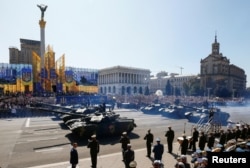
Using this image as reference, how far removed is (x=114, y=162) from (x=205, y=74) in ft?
346

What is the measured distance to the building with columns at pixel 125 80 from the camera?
11856 cm

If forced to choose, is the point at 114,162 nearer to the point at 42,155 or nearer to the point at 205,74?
the point at 42,155

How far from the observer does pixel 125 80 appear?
394 ft

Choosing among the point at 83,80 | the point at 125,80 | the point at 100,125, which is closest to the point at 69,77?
the point at 83,80

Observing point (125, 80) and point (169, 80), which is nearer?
point (125, 80)

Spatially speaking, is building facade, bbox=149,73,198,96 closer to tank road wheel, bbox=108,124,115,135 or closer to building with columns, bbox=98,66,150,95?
building with columns, bbox=98,66,150,95

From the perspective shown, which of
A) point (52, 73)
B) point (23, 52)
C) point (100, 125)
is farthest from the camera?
point (23, 52)

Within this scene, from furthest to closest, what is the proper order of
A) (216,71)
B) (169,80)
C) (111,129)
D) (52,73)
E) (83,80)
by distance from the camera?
(169,80)
(216,71)
(83,80)
(52,73)
(111,129)

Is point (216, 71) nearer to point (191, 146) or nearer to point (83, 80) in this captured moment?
point (83, 80)

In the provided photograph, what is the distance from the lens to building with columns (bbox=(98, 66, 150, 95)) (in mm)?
118562

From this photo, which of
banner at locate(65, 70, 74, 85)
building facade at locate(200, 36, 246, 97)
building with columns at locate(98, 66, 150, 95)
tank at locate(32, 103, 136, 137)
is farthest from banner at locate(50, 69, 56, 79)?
building facade at locate(200, 36, 246, 97)

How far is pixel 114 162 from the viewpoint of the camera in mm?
12219

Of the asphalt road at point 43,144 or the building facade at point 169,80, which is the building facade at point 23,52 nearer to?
the building facade at point 169,80

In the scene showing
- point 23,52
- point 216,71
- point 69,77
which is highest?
point 23,52
